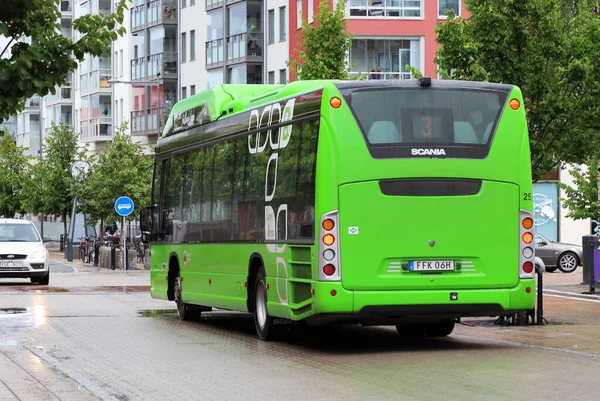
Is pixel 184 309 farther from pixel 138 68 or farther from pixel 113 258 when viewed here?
pixel 138 68

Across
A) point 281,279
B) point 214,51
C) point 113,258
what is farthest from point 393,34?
point 281,279

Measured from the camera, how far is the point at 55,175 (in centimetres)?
7969

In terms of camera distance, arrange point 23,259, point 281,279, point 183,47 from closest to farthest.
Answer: point 281,279 < point 23,259 < point 183,47

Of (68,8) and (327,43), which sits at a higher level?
(68,8)

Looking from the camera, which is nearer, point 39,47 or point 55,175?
point 39,47

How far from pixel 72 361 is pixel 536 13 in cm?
1326

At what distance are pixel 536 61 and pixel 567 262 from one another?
21.6 metres

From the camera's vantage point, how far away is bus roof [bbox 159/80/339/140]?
18.0 metres

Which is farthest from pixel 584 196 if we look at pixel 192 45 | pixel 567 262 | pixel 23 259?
pixel 192 45

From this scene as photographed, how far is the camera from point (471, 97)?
16.2m

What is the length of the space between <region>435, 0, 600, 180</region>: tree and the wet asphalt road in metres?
4.82

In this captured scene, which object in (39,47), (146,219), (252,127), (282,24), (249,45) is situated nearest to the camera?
(39,47)

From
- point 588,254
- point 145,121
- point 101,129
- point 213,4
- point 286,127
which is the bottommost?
point 588,254

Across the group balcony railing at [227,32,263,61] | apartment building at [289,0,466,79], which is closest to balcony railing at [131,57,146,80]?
balcony railing at [227,32,263,61]
